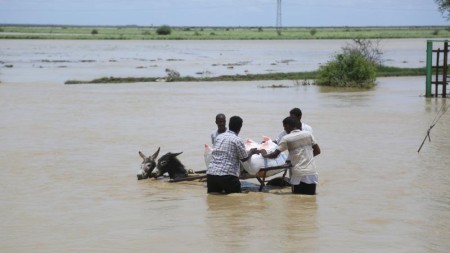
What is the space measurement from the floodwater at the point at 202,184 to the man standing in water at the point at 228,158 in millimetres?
245

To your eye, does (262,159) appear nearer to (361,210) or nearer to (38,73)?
(361,210)

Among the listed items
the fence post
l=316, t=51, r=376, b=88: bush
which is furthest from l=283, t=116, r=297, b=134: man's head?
l=316, t=51, r=376, b=88: bush

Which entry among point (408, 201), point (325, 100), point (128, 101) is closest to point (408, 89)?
point (325, 100)

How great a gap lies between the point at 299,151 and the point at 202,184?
2266mm

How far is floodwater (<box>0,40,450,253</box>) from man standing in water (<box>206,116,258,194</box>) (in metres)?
0.25

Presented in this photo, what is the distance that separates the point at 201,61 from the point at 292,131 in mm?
43830

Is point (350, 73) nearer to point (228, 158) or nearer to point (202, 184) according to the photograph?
point (202, 184)

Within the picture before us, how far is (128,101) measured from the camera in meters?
26.3

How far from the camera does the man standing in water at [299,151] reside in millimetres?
10383

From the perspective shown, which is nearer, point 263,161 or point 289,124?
point 289,124

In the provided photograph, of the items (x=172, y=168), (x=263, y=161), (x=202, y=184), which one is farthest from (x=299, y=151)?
(x=172, y=168)

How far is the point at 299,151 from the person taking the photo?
10383mm

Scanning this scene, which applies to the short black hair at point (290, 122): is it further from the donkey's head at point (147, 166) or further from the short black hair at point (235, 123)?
the donkey's head at point (147, 166)

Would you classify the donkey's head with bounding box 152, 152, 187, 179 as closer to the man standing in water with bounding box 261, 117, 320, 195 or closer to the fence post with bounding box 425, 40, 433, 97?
the man standing in water with bounding box 261, 117, 320, 195
